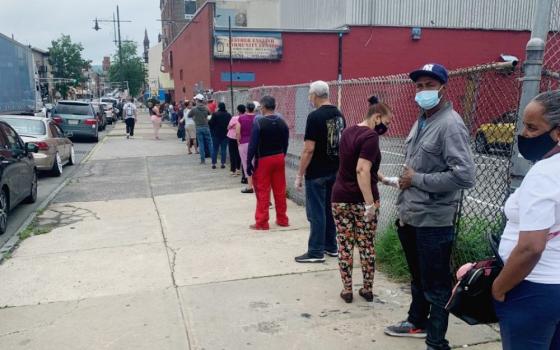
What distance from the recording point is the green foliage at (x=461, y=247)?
4.15 metres

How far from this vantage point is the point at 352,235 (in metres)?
4.09

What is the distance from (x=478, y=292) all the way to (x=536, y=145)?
70cm

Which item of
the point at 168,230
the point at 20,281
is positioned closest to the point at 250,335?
the point at 20,281

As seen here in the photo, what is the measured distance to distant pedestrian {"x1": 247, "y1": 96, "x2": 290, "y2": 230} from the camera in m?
6.19

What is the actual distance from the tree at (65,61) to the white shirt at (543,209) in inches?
2420

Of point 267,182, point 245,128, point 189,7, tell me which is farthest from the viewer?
point 189,7

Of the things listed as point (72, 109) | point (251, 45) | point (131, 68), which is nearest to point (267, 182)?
point (251, 45)

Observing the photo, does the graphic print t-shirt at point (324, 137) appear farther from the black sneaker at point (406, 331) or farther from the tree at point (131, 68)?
the tree at point (131, 68)

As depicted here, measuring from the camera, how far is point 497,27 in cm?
2333

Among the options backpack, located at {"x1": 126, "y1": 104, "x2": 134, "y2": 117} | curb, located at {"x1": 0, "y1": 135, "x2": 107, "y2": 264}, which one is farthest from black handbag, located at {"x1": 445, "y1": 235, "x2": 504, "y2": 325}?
backpack, located at {"x1": 126, "y1": 104, "x2": 134, "y2": 117}

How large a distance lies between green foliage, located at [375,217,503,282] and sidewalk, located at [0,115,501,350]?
23 centimetres

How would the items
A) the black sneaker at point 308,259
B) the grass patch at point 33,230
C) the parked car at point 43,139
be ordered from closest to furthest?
the black sneaker at point 308,259 < the grass patch at point 33,230 < the parked car at point 43,139

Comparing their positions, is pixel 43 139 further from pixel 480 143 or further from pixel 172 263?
pixel 480 143

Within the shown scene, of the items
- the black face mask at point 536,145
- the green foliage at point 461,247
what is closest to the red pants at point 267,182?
the green foliage at point 461,247
